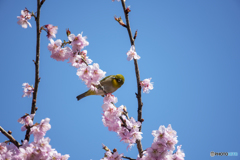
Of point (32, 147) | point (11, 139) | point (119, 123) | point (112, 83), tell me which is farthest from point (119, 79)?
point (11, 139)

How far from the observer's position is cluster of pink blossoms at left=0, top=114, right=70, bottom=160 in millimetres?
3094

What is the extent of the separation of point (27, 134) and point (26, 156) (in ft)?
1.15

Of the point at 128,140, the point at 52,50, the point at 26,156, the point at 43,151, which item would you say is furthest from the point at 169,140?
the point at 52,50

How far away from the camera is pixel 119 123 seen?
343 cm

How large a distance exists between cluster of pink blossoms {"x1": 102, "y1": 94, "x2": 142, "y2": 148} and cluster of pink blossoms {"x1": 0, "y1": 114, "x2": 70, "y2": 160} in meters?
1.03

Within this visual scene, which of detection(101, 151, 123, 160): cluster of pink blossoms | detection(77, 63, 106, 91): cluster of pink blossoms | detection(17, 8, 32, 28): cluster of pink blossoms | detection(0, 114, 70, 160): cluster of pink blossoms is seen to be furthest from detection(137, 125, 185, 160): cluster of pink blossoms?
detection(17, 8, 32, 28): cluster of pink blossoms

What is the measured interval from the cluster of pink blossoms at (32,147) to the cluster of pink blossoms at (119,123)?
40.7 inches

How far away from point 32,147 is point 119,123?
1442mm

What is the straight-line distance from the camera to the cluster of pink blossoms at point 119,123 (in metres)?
3.27

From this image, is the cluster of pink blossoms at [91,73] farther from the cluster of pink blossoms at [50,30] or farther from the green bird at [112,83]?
the green bird at [112,83]

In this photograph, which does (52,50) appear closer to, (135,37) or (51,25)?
(51,25)

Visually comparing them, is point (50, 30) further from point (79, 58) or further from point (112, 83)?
point (112, 83)

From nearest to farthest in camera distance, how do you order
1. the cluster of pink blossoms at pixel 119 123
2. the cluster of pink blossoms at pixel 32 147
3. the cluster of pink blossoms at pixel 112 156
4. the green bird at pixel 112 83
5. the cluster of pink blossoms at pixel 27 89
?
1. the cluster of pink blossoms at pixel 32 147
2. the cluster of pink blossoms at pixel 119 123
3. the cluster of pink blossoms at pixel 112 156
4. the cluster of pink blossoms at pixel 27 89
5. the green bird at pixel 112 83

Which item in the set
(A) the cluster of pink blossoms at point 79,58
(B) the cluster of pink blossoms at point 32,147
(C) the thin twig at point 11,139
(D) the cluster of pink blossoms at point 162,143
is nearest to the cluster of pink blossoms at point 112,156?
(D) the cluster of pink blossoms at point 162,143
